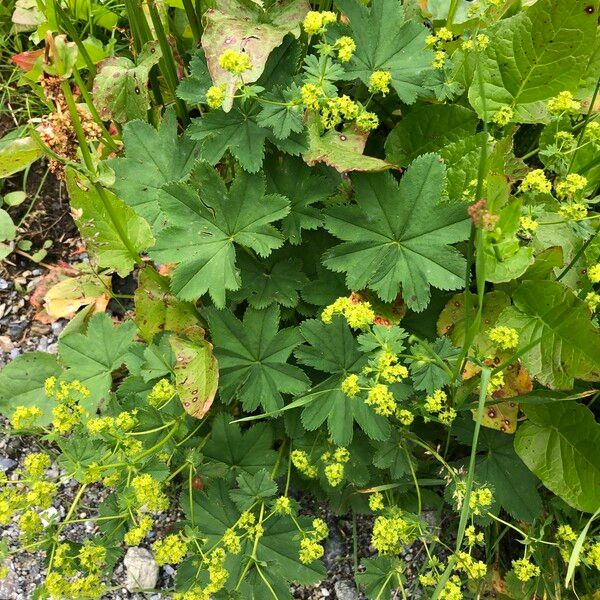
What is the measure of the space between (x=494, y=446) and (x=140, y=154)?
1296mm

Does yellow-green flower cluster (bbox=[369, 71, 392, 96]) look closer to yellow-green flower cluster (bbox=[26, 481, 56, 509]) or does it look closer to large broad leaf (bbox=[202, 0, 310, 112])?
large broad leaf (bbox=[202, 0, 310, 112])

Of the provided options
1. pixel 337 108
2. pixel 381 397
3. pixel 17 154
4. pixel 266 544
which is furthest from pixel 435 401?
pixel 17 154

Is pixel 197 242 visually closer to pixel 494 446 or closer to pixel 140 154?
pixel 140 154

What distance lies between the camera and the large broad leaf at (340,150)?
1.72 metres

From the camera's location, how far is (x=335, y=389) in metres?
1.73

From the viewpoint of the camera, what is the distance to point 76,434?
1.69 metres

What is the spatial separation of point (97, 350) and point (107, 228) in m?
0.34

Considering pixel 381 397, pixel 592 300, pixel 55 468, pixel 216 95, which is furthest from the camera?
pixel 55 468

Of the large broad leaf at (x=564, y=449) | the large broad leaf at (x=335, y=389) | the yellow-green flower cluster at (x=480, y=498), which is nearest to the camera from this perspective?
the yellow-green flower cluster at (x=480, y=498)

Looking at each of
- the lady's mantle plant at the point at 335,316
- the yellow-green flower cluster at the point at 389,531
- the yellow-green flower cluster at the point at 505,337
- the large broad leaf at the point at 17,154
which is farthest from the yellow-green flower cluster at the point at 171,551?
the large broad leaf at the point at 17,154

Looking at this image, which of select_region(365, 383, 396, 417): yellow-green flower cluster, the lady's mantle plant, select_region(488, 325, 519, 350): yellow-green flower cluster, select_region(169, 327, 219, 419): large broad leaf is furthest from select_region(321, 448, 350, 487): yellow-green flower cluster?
select_region(488, 325, 519, 350): yellow-green flower cluster

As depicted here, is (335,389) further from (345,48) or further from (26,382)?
(26,382)

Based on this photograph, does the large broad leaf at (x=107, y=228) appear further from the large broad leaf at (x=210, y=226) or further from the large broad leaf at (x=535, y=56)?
the large broad leaf at (x=535, y=56)

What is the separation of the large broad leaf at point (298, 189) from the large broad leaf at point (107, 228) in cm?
37
